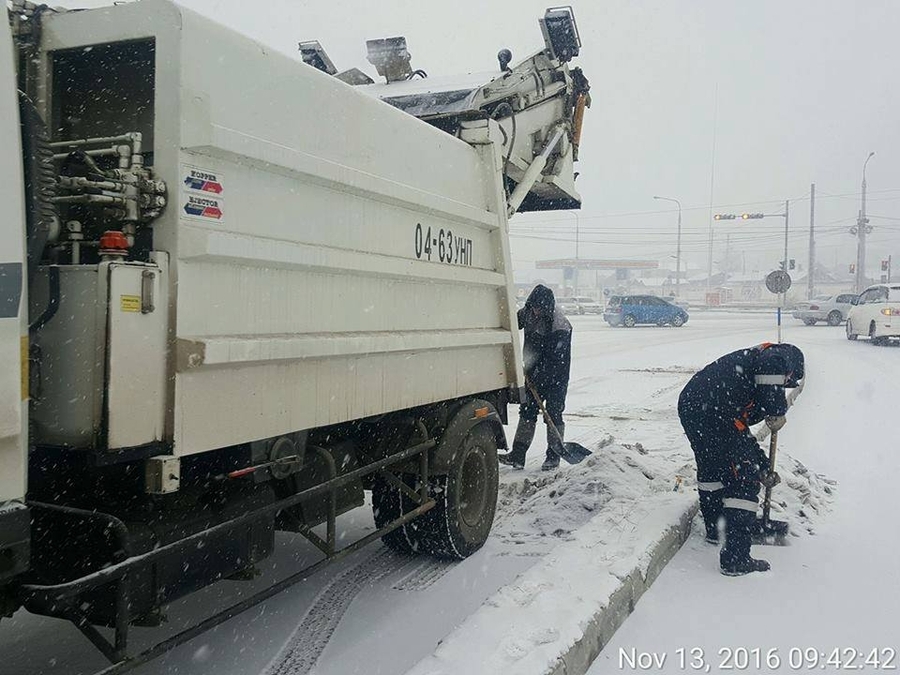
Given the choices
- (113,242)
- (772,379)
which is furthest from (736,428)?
(113,242)

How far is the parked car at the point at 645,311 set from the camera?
105 feet

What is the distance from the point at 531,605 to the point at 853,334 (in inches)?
882

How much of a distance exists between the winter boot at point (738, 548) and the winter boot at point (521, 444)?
2.80m

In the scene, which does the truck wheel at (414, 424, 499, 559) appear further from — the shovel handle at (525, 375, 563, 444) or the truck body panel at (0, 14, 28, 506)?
the truck body panel at (0, 14, 28, 506)

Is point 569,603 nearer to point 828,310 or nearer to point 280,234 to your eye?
point 280,234

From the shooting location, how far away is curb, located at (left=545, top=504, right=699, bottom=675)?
9.63 ft

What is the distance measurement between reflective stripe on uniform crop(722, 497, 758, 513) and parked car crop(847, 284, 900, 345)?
1916cm

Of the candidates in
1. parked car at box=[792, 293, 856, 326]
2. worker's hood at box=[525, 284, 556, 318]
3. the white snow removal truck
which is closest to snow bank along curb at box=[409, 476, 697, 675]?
the white snow removal truck

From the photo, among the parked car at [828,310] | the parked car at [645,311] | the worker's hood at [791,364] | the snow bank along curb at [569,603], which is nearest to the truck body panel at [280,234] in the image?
the snow bank along curb at [569,603]

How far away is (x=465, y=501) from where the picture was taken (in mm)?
4574

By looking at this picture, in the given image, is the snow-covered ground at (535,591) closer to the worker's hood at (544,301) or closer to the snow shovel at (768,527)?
the snow shovel at (768,527)

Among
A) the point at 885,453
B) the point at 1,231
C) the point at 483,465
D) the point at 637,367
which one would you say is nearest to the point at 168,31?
the point at 1,231

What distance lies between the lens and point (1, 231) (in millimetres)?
1929

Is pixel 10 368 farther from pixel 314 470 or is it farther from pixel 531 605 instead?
pixel 531 605
